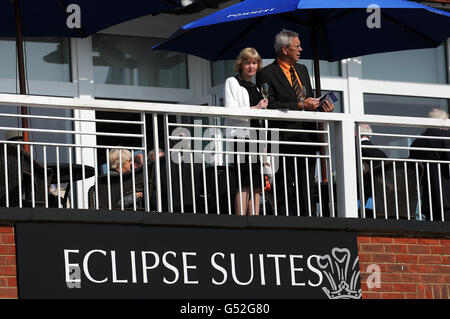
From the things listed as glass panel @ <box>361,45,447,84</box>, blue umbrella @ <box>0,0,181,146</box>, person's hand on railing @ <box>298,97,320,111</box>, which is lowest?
person's hand on railing @ <box>298,97,320,111</box>

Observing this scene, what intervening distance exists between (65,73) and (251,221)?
462 cm

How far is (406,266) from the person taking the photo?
11234 mm

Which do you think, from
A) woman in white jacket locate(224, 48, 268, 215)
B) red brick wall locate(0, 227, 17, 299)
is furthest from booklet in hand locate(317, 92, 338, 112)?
red brick wall locate(0, 227, 17, 299)

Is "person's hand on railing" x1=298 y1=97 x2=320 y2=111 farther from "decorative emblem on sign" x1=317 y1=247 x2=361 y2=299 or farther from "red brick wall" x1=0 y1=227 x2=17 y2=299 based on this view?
"red brick wall" x1=0 y1=227 x2=17 y2=299

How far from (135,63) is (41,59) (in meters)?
1.15

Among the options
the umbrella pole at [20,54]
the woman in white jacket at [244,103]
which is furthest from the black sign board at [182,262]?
the umbrella pole at [20,54]

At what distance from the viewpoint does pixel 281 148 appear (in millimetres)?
11297

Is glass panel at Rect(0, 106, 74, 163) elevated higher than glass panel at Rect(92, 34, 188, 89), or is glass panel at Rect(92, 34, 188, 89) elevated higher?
glass panel at Rect(92, 34, 188, 89)

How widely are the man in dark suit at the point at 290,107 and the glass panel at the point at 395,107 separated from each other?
369 cm

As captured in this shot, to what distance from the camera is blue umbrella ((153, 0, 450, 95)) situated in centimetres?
1290

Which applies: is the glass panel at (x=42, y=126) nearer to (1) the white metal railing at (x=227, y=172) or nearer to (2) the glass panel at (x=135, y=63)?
(2) the glass panel at (x=135, y=63)

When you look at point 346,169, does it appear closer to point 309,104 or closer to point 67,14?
point 309,104

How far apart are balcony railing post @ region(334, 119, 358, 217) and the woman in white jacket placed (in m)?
0.75
